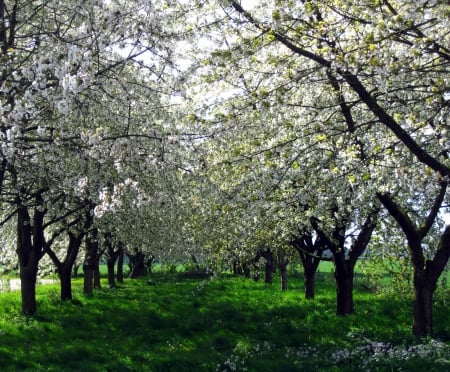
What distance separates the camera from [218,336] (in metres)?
17.2

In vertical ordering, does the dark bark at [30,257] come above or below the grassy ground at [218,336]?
above

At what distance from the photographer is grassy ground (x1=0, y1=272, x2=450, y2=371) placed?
42.8 ft

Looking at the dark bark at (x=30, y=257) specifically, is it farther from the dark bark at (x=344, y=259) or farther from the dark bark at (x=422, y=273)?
the dark bark at (x=422, y=273)

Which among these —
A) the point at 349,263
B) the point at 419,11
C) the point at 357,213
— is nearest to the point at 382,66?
the point at 419,11

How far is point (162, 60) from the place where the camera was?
11.4m

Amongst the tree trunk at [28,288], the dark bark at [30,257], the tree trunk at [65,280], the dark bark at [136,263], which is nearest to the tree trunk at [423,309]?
the dark bark at [30,257]

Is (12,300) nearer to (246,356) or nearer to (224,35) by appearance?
(246,356)

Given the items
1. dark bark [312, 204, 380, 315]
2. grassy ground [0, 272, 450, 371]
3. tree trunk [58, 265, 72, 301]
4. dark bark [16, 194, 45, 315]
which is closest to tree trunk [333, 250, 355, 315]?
dark bark [312, 204, 380, 315]

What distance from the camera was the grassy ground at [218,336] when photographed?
13.0m

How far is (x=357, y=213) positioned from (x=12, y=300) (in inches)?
727

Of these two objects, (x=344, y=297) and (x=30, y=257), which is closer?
(x=344, y=297)

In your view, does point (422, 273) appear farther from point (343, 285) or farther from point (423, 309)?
point (343, 285)

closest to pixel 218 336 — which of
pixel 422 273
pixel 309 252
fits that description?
pixel 422 273

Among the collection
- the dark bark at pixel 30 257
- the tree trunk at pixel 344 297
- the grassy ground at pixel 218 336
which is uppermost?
the dark bark at pixel 30 257
